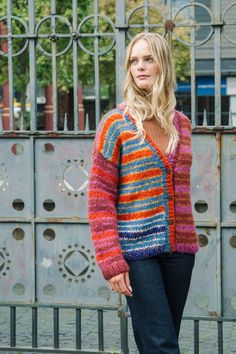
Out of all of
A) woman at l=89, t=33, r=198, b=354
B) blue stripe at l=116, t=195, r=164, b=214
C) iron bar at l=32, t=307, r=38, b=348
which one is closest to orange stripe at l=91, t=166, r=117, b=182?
woman at l=89, t=33, r=198, b=354

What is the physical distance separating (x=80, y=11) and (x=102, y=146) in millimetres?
19074

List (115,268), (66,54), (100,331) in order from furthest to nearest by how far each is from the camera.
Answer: (66,54) < (100,331) < (115,268)

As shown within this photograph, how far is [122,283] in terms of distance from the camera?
12.3 ft

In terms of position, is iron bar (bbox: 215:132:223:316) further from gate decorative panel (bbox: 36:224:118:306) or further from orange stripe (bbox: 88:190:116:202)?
orange stripe (bbox: 88:190:116:202)

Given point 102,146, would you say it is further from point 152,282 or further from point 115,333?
point 115,333

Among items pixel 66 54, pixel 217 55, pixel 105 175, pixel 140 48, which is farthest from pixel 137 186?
pixel 66 54

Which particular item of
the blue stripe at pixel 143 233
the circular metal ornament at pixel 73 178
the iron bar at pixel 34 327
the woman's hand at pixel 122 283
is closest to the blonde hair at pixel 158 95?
the blue stripe at pixel 143 233

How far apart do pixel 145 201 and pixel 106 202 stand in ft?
0.59

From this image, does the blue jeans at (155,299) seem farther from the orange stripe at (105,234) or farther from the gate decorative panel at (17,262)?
the gate decorative panel at (17,262)

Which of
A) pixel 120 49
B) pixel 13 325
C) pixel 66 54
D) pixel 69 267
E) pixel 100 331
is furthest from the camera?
pixel 66 54

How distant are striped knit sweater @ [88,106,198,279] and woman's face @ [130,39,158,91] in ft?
0.53

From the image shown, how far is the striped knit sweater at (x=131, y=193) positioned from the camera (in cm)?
379

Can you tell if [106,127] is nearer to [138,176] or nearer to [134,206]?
[138,176]

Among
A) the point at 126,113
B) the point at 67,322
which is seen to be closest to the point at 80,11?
the point at 67,322
